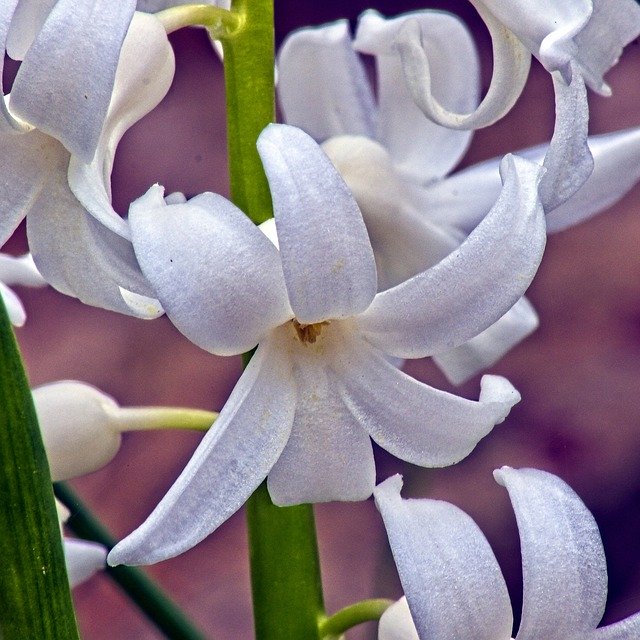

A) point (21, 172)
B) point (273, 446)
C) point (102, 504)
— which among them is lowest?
point (102, 504)

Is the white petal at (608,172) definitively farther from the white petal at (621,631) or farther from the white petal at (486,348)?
the white petal at (621,631)

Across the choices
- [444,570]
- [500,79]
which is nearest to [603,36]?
[500,79]

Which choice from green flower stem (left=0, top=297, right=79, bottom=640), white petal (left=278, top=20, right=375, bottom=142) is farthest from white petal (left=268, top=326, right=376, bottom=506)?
white petal (left=278, top=20, right=375, bottom=142)

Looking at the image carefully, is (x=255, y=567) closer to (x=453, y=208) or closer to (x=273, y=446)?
(x=273, y=446)

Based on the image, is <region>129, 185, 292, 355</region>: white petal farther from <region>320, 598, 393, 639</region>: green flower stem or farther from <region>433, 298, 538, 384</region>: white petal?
<region>433, 298, 538, 384</region>: white petal

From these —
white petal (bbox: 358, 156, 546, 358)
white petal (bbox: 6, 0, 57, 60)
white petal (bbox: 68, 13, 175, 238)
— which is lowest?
white petal (bbox: 358, 156, 546, 358)

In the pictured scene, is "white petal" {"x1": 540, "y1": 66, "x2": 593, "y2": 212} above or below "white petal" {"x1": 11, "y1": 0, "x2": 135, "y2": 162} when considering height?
below

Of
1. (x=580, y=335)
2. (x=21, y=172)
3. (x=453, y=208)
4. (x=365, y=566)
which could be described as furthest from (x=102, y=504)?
(x=21, y=172)

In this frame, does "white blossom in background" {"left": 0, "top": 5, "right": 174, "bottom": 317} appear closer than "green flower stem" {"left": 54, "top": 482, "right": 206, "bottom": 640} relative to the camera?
Yes
